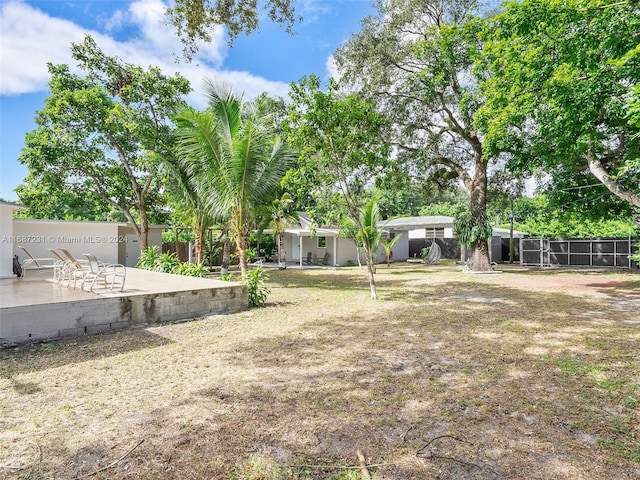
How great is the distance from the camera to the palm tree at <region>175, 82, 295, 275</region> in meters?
11.1

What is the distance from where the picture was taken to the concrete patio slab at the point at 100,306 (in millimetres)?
5863

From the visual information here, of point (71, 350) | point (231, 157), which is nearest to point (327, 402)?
point (71, 350)

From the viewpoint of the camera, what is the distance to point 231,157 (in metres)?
11.1

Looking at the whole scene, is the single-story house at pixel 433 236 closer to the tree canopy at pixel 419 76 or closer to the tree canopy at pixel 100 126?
the tree canopy at pixel 419 76

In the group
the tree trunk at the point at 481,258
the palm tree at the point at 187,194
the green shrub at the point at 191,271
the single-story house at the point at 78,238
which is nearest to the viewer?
the green shrub at the point at 191,271

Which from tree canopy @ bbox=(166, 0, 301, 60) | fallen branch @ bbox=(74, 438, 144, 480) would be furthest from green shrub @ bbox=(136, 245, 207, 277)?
fallen branch @ bbox=(74, 438, 144, 480)

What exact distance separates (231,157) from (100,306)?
5.84 m

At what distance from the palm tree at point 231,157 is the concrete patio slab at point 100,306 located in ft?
8.17

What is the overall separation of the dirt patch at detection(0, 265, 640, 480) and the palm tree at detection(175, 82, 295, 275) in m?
4.83

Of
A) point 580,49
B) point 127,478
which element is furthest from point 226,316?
point 580,49

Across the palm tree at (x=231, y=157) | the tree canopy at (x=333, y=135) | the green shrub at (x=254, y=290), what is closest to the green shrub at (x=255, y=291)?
the green shrub at (x=254, y=290)

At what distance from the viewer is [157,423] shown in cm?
336

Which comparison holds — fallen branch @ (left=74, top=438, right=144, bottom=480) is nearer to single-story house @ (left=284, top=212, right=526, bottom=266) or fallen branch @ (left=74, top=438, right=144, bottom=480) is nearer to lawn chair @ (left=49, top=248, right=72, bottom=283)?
lawn chair @ (left=49, top=248, right=72, bottom=283)

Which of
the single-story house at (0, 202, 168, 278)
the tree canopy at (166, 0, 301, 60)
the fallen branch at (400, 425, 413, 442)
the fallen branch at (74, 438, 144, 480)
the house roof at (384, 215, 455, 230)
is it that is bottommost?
the fallen branch at (400, 425, 413, 442)
